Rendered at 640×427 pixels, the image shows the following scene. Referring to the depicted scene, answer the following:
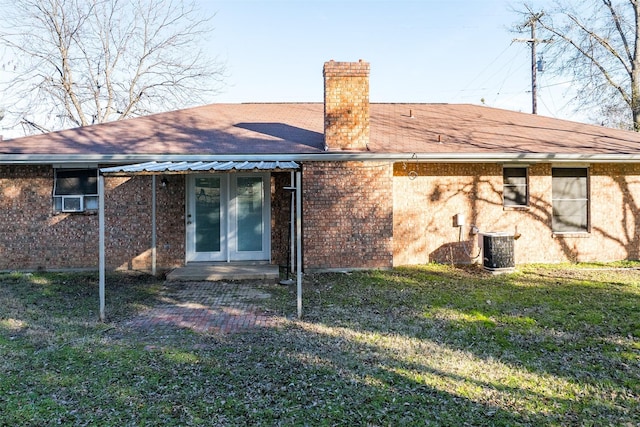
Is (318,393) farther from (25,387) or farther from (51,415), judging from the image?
(25,387)

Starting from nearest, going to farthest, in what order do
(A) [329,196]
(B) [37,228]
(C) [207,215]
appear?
(A) [329,196] → (B) [37,228] → (C) [207,215]

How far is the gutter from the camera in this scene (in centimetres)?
836

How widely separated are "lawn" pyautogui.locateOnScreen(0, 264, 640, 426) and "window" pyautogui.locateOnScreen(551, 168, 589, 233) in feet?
10.3

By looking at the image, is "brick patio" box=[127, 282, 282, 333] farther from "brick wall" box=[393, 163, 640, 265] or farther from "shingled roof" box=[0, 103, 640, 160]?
"brick wall" box=[393, 163, 640, 265]

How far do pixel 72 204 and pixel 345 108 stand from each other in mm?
6834

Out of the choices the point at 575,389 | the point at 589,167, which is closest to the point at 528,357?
the point at 575,389

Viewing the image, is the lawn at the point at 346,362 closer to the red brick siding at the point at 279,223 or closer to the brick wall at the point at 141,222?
the brick wall at the point at 141,222

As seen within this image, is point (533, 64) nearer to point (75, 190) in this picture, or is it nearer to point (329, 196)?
point (329, 196)

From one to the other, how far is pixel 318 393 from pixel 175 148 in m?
7.04

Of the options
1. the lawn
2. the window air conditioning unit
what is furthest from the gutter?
the lawn

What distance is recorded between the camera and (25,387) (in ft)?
12.0

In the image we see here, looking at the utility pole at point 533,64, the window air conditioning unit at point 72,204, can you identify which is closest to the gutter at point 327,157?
the window air conditioning unit at point 72,204

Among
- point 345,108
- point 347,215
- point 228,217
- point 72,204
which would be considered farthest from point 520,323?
point 72,204

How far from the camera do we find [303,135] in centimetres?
1009
